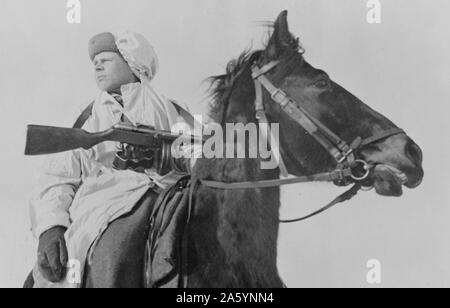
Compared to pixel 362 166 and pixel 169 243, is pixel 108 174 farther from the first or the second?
pixel 362 166

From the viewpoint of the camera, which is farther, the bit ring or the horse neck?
the bit ring

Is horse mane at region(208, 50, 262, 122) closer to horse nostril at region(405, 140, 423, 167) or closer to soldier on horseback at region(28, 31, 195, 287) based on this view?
soldier on horseback at region(28, 31, 195, 287)

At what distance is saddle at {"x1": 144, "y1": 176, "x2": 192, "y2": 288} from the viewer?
3248 millimetres

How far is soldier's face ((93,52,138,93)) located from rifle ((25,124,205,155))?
1.21 feet

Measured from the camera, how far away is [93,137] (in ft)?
12.5

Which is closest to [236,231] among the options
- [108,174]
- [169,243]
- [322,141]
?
[169,243]

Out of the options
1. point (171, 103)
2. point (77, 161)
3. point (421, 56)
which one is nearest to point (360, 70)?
point (421, 56)

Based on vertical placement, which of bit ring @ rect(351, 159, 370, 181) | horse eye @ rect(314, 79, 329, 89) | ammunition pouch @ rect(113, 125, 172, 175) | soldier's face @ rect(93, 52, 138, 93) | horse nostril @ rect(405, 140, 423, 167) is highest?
soldier's face @ rect(93, 52, 138, 93)

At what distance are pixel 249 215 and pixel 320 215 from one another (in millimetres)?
881

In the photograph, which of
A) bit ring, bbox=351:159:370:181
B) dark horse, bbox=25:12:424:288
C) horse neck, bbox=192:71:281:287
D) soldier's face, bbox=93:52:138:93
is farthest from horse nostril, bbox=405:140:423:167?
soldier's face, bbox=93:52:138:93

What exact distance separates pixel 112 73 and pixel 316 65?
120 cm

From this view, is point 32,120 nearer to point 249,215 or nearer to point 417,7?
point 249,215

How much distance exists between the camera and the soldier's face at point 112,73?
160 inches

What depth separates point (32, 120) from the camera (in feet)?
13.4
